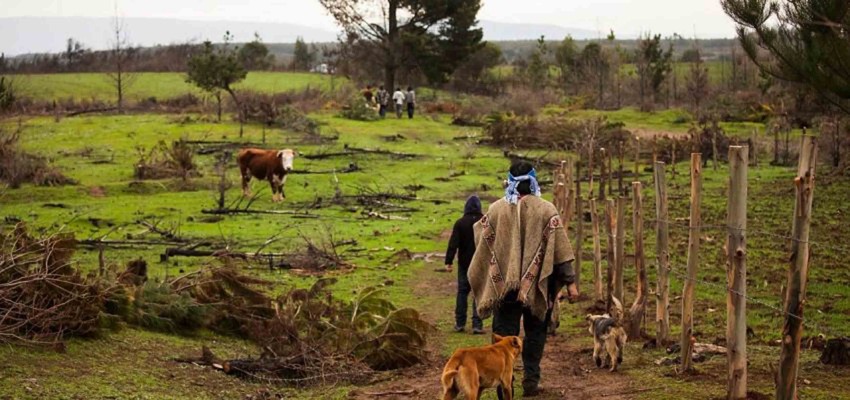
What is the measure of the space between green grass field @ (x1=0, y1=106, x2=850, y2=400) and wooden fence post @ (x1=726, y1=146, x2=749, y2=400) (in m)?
0.45

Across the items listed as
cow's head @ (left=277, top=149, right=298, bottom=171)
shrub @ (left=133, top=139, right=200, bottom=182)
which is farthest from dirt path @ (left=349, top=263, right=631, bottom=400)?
shrub @ (left=133, top=139, right=200, bottom=182)

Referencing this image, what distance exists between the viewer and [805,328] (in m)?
11.1

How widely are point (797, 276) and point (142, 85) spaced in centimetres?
5398

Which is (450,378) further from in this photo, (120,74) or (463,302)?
(120,74)

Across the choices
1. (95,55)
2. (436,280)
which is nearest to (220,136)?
(436,280)

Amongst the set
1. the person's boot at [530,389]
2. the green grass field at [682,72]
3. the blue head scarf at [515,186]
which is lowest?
the person's boot at [530,389]

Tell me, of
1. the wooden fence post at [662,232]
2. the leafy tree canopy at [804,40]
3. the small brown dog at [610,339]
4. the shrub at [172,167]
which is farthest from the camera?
the shrub at [172,167]

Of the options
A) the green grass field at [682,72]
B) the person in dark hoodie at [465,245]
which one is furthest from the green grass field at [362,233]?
the green grass field at [682,72]

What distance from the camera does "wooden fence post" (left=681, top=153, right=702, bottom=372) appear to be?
8688 millimetres

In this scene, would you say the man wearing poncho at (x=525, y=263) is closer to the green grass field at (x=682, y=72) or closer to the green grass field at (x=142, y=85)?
the green grass field at (x=142, y=85)

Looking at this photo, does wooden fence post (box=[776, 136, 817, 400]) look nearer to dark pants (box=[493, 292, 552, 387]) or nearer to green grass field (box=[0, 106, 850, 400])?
green grass field (box=[0, 106, 850, 400])

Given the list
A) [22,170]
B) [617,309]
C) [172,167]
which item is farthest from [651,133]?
[617,309]

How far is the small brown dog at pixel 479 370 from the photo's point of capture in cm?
739

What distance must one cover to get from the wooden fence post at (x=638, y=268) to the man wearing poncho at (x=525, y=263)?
235cm
